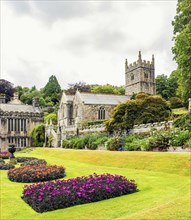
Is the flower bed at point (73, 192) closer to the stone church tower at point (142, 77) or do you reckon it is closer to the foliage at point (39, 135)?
the foliage at point (39, 135)

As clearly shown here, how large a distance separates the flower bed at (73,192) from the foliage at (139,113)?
21789mm

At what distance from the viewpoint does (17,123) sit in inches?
2178

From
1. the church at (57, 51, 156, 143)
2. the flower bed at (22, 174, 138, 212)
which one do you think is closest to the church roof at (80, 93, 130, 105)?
the church at (57, 51, 156, 143)

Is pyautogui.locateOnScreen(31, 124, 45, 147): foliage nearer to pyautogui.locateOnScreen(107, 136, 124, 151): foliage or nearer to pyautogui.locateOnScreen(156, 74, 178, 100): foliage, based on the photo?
pyautogui.locateOnScreen(107, 136, 124, 151): foliage

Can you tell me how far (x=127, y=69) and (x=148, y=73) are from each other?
22.5 ft

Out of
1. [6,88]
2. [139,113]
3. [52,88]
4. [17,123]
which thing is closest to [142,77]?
[17,123]

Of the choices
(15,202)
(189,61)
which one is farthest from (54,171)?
(189,61)

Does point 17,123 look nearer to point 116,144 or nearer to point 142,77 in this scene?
point 116,144

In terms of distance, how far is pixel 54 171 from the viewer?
15.3 meters

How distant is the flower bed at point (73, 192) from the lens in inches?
382

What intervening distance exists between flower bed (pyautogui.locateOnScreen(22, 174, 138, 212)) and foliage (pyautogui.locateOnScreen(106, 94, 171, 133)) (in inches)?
858

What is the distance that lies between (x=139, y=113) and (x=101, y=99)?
23.6 metres

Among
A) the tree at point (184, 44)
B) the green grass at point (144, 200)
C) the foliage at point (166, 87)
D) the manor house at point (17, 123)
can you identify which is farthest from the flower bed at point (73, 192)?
the foliage at point (166, 87)

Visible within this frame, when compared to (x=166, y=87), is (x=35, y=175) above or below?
below
